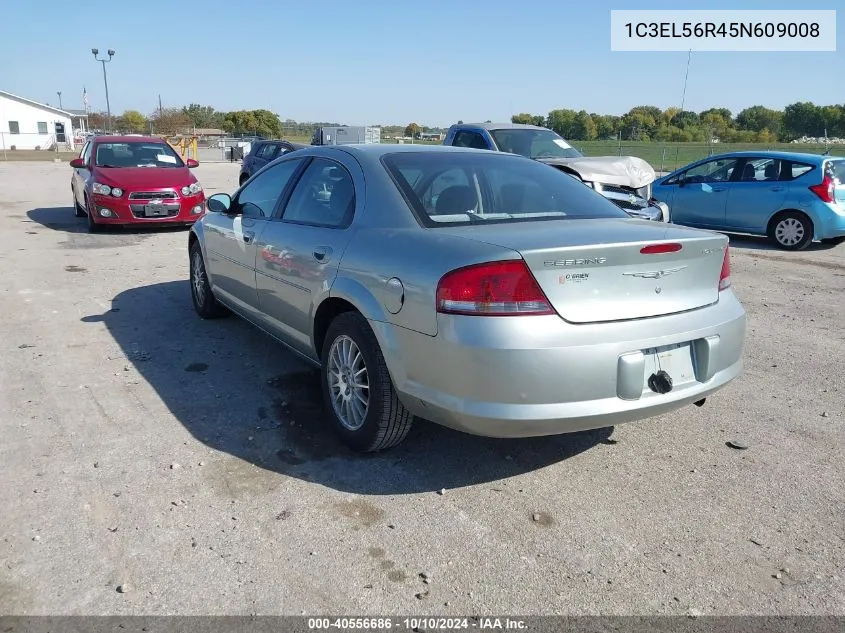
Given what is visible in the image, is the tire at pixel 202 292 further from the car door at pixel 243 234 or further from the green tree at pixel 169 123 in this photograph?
the green tree at pixel 169 123

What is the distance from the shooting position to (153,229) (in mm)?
12305

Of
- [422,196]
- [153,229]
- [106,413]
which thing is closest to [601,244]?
[422,196]

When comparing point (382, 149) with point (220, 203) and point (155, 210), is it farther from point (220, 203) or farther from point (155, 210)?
point (155, 210)

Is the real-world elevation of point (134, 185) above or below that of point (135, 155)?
below

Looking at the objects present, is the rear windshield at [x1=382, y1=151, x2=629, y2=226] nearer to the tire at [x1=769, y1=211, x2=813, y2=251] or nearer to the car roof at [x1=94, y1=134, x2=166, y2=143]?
the tire at [x1=769, y1=211, x2=813, y2=251]

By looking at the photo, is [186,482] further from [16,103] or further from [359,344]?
[16,103]

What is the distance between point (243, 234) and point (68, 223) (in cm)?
953

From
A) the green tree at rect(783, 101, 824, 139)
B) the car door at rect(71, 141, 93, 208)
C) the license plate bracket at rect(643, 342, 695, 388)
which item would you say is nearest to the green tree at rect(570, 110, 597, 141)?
the green tree at rect(783, 101, 824, 139)

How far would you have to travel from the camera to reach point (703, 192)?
11703 mm

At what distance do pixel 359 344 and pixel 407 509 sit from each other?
2.83ft

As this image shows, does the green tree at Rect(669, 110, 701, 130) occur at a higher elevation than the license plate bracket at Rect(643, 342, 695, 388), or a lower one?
higher

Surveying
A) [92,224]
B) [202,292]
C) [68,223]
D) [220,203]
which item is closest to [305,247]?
[220,203]

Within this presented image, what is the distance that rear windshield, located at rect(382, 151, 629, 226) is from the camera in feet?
12.2

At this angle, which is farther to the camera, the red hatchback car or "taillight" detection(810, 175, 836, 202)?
the red hatchback car
